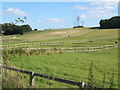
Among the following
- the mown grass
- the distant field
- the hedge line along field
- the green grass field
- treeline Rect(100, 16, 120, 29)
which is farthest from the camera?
treeline Rect(100, 16, 120, 29)

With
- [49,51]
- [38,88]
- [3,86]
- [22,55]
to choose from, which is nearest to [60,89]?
[38,88]

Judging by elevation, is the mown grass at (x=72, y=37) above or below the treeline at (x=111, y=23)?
below

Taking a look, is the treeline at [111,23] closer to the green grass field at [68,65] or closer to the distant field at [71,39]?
the distant field at [71,39]

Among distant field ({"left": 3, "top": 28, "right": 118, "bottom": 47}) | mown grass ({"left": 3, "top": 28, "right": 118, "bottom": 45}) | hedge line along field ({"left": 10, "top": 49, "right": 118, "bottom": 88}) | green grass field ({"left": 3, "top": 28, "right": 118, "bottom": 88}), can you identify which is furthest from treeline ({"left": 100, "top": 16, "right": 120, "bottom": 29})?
hedge line along field ({"left": 10, "top": 49, "right": 118, "bottom": 88})

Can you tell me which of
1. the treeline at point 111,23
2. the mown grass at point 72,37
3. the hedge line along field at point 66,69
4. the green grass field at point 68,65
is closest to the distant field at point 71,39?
the mown grass at point 72,37

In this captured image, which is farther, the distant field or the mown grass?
the mown grass

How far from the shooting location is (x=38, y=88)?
18.8ft

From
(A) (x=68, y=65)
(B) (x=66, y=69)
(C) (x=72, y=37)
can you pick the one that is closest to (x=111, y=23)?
(C) (x=72, y=37)

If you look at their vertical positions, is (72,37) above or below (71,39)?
above

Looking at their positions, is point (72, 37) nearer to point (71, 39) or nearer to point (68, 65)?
point (71, 39)

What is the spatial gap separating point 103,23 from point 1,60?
9422cm

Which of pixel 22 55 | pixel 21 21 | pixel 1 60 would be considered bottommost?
pixel 22 55

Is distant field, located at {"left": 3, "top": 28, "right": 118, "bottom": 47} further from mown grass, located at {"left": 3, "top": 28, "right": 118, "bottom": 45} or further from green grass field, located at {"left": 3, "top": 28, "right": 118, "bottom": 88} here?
green grass field, located at {"left": 3, "top": 28, "right": 118, "bottom": 88}

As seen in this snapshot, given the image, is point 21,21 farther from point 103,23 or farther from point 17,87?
point 103,23
